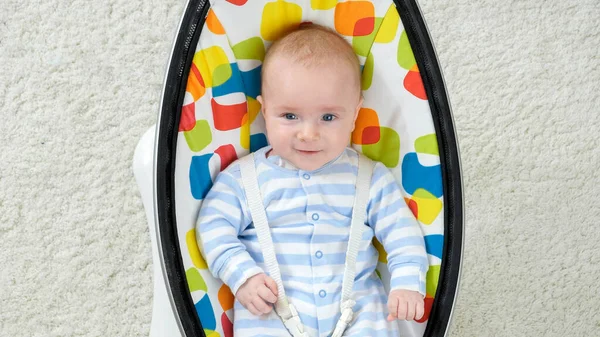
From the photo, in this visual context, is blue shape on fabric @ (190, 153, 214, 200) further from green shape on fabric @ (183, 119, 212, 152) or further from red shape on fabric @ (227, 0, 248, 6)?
red shape on fabric @ (227, 0, 248, 6)

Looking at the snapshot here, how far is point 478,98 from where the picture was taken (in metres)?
1.58

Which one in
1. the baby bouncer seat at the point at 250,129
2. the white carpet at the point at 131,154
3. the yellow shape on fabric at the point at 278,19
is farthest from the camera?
the white carpet at the point at 131,154

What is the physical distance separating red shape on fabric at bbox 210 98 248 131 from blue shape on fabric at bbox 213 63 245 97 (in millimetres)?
18

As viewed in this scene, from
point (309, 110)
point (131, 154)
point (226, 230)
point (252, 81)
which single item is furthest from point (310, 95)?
point (131, 154)

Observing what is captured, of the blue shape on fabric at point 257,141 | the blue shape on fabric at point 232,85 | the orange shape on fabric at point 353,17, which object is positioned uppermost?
the orange shape on fabric at point 353,17

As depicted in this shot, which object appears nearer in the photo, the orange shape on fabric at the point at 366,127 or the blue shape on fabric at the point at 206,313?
the blue shape on fabric at the point at 206,313

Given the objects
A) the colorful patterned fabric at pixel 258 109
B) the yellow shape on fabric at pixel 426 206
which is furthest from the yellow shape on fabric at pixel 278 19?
the yellow shape on fabric at pixel 426 206

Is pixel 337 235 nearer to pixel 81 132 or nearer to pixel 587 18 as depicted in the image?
pixel 81 132

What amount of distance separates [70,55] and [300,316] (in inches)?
30.7

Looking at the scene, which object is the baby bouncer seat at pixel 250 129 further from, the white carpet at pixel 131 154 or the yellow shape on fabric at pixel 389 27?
the white carpet at pixel 131 154

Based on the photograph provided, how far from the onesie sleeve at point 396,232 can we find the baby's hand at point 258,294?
187 mm

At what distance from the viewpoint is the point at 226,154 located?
46.8 inches

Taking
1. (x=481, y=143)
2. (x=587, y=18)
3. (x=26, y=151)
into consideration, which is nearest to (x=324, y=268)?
(x=481, y=143)

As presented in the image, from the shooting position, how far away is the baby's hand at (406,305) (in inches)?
43.5
